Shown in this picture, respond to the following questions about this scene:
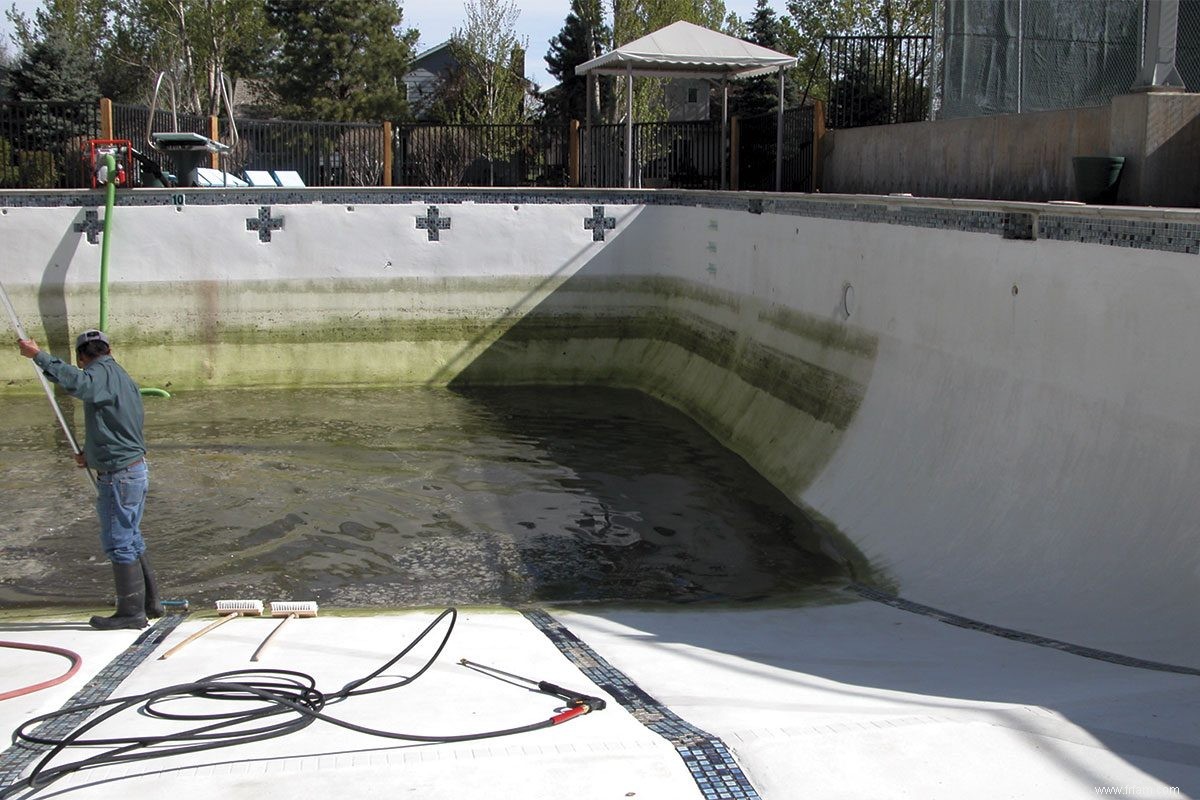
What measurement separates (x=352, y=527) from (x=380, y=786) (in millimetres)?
5820

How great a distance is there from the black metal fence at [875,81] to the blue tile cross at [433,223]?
5414mm

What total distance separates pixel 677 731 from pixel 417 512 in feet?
19.5

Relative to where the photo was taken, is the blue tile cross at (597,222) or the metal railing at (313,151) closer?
the blue tile cross at (597,222)

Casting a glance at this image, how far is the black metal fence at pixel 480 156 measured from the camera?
19.3 metres

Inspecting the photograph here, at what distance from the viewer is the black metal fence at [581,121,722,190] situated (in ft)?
61.8

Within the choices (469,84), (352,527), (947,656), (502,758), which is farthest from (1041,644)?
(469,84)

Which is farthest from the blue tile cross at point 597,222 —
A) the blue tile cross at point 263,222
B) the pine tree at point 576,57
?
the pine tree at point 576,57

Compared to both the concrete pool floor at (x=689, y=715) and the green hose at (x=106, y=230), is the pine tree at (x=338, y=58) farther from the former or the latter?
the concrete pool floor at (x=689, y=715)

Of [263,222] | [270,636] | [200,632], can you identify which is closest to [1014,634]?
[270,636]

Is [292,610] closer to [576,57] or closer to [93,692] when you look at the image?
[93,692]

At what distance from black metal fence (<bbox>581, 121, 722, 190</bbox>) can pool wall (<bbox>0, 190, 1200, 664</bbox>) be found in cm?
178

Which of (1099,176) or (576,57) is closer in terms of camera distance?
(1099,176)

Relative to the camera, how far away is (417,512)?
411 inches

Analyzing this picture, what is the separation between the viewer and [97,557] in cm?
916
